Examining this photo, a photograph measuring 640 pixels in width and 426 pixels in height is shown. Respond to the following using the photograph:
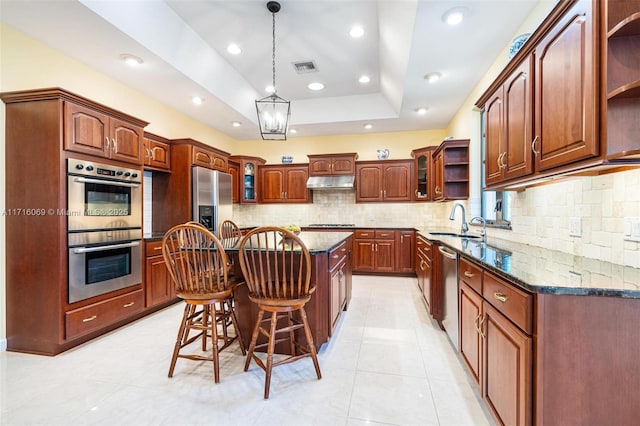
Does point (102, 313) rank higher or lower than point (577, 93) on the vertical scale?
lower

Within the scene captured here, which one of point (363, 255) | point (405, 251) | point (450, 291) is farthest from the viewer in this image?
point (363, 255)

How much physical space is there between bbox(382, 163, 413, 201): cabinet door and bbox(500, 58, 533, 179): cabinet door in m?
3.30

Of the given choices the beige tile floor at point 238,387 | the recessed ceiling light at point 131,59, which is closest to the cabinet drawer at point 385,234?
the beige tile floor at point 238,387

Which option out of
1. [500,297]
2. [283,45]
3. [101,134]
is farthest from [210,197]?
[500,297]

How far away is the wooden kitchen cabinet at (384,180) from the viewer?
5.41 metres

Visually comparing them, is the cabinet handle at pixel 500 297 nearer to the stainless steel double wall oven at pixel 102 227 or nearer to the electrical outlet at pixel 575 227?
the electrical outlet at pixel 575 227

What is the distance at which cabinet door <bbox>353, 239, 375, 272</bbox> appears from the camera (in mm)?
5242

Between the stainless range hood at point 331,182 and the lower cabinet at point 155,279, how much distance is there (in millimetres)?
2969

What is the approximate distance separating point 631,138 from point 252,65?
409cm

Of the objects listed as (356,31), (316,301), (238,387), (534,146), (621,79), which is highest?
(356,31)

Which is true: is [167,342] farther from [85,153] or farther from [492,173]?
[492,173]

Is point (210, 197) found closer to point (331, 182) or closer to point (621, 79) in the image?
point (331, 182)

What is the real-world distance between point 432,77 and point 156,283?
4.11 meters

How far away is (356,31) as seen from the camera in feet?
10.6
